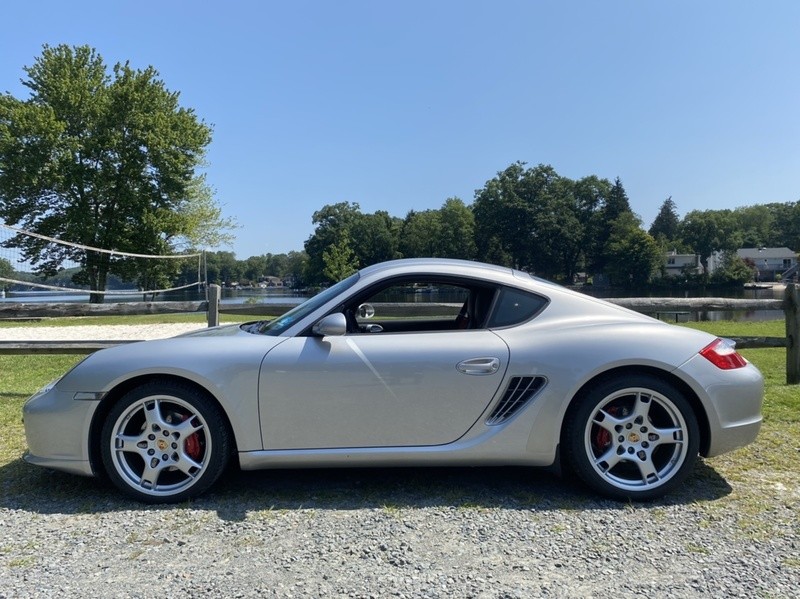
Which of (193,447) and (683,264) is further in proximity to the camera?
(683,264)

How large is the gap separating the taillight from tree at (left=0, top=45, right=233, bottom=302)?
30520 mm

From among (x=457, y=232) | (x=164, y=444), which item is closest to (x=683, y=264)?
(x=457, y=232)

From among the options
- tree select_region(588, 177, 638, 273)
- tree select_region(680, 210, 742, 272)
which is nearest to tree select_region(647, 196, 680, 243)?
tree select_region(680, 210, 742, 272)

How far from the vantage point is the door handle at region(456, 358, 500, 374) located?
9.87ft

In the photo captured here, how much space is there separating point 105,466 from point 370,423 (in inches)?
61.3

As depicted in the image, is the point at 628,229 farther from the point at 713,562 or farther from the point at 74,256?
the point at 713,562

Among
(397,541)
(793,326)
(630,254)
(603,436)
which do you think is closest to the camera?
(397,541)

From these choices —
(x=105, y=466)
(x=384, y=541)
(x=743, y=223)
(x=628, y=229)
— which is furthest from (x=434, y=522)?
(x=743, y=223)

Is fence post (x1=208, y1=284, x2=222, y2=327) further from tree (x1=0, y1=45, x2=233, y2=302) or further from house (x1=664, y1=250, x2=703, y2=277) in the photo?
house (x1=664, y1=250, x2=703, y2=277)

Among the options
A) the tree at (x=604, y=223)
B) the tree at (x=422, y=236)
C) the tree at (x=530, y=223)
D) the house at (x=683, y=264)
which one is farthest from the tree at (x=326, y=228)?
the house at (x=683, y=264)

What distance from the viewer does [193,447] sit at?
3096mm

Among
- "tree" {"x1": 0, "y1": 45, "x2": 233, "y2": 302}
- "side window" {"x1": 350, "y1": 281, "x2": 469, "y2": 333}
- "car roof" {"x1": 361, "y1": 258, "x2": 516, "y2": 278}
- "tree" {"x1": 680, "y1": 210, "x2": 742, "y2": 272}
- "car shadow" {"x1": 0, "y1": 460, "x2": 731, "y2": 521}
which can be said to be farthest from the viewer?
"tree" {"x1": 680, "y1": 210, "x2": 742, "y2": 272}

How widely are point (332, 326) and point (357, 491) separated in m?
1.03

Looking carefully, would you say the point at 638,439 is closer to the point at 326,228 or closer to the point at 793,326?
the point at 793,326
